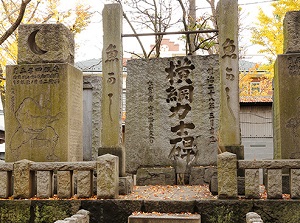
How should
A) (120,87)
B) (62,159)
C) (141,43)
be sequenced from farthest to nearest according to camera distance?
(141,43), (120,87), (62,159)

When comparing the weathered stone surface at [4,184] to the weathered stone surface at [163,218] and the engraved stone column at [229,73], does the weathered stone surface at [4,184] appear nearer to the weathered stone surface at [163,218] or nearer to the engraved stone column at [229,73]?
the weathered stone surface at [163,218]

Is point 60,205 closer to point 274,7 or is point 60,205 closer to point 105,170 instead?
point 105,170

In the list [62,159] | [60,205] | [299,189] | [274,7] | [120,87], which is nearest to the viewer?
[299,189]

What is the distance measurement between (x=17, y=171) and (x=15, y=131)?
1203mm

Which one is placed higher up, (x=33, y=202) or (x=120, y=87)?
(x=120, y=87)

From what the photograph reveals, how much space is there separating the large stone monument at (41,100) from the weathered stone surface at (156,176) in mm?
2457

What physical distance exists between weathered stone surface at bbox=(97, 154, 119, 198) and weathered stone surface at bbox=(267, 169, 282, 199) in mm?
2480

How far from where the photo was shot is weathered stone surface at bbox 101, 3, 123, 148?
7.81 m

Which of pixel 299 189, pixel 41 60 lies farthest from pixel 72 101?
pixel 299 189

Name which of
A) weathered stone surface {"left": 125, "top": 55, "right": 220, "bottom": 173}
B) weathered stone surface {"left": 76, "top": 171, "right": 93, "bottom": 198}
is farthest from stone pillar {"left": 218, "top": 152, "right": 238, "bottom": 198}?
weathered stone surface {"left": 125, "top": 55, "right": 220, "bottom": 173}

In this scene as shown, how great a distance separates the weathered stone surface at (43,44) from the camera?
757 centimetres

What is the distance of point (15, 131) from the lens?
7.46 m

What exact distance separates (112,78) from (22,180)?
2.74 meters

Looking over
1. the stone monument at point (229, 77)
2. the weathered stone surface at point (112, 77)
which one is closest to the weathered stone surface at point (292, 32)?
the stone monument at point (229, 77)
